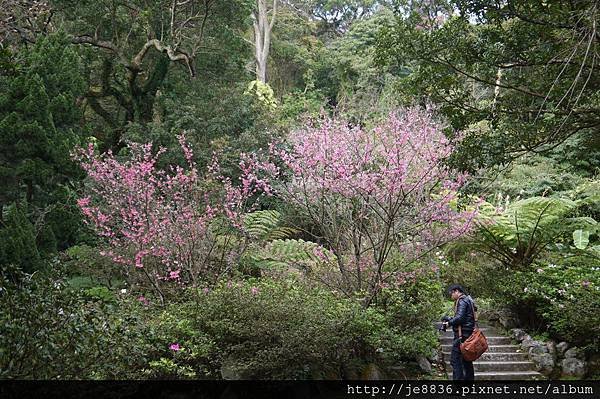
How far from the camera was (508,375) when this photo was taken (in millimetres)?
5969

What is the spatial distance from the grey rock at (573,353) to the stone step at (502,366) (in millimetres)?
375

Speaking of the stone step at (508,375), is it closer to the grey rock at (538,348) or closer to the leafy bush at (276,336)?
the grey rock at (538,348)

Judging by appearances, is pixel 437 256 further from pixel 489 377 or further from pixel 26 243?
pixel 26 243

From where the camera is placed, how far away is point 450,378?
5887 millimetres

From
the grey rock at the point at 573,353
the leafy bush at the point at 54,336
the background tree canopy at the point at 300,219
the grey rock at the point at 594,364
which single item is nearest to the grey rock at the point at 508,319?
the background tree canopy at the point at 300,219

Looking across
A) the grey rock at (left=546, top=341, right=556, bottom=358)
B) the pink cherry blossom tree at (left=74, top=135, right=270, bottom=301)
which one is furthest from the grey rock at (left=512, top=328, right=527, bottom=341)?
the pink cherry blossom tree at (left=74, top=135, right=270, bottom=301)

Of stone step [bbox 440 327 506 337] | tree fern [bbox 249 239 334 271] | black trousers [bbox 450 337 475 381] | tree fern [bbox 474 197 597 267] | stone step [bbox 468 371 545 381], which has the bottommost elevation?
stone step [bbox 468 371 545 381]

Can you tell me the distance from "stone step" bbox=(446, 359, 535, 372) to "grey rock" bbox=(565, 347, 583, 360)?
37 centimetres

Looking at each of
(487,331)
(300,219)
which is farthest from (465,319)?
(300,219)

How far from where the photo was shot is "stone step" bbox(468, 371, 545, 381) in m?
5.91

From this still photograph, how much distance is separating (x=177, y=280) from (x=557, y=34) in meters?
5.26

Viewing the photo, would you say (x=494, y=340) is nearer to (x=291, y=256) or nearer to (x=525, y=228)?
(x=525, y=228)

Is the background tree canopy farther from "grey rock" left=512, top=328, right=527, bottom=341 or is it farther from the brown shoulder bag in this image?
the brown shoulder bag

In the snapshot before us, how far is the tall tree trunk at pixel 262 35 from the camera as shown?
19516mm
